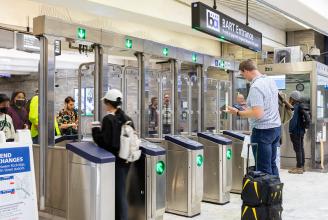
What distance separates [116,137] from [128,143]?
0.34ft

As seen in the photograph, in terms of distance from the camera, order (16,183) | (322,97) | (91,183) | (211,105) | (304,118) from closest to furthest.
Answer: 1. (16,183)
2. (91,183)
3. (211,105)
4. (304,118)
5. (322,97)

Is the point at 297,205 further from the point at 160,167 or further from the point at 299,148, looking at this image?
the point at 299,148

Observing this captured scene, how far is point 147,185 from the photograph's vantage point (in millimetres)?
3646

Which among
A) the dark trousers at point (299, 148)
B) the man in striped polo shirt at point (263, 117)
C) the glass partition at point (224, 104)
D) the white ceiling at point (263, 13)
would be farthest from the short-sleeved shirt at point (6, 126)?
the dark trousers at point (299, 148)

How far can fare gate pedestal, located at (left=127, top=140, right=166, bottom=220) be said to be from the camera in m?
3.64

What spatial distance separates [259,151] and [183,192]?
3.53 ft

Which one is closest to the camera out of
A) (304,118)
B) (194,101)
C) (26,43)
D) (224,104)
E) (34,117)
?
(34,117)

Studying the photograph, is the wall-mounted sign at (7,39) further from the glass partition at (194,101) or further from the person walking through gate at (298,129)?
the person walking through gate at (298,129)

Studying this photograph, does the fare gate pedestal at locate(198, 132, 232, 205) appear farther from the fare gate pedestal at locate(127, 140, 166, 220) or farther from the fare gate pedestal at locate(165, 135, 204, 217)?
the fare gate pedestal at locate(127, 140, 166, 220)

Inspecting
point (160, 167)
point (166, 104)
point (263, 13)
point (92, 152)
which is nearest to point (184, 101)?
point (166, 104)

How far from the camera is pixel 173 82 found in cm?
514

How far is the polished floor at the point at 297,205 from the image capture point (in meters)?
4.26

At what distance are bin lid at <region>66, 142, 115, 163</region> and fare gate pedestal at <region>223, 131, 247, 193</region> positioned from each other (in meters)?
2.57

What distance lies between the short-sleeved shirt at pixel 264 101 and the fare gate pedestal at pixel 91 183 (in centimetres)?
132
